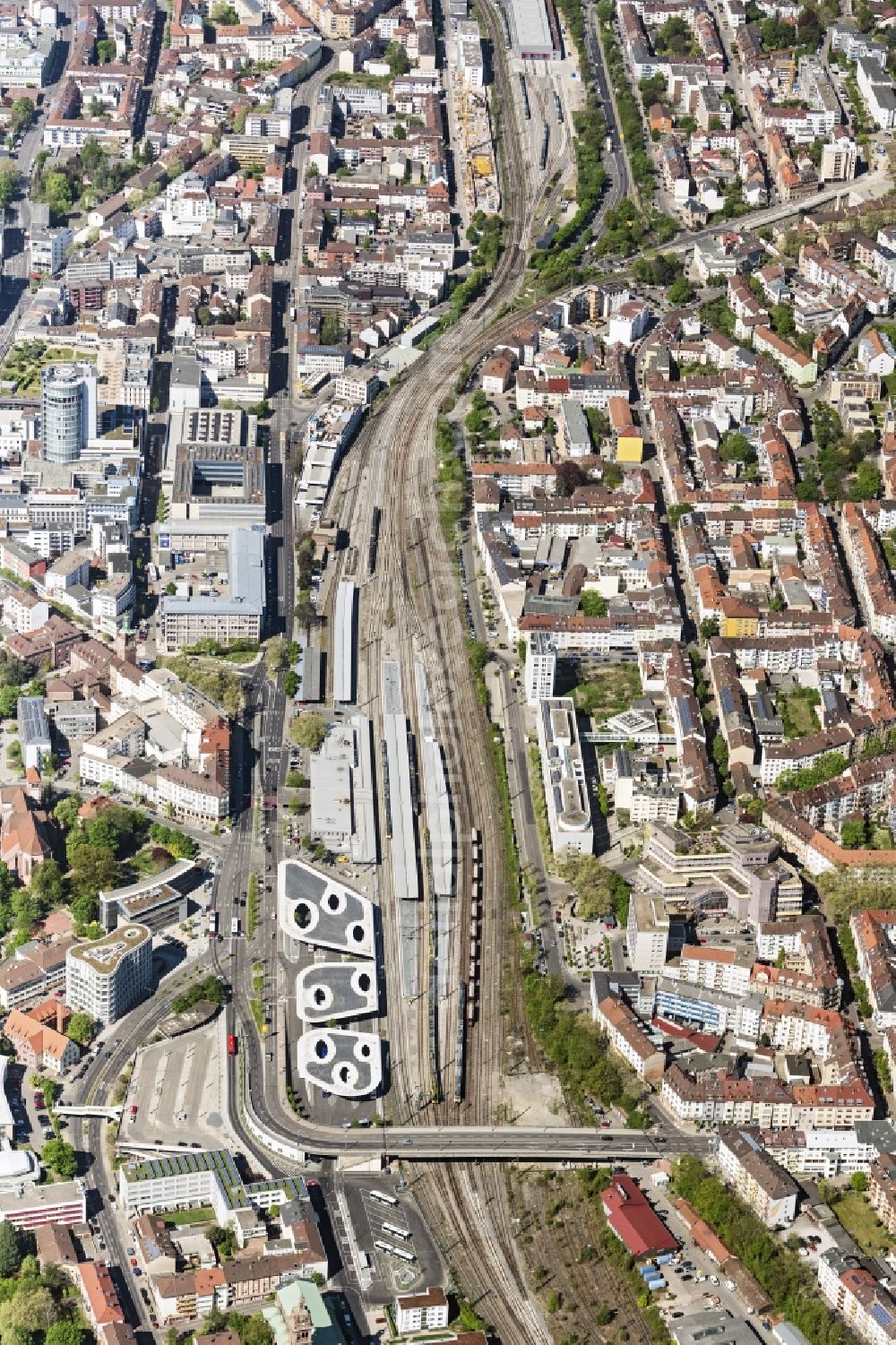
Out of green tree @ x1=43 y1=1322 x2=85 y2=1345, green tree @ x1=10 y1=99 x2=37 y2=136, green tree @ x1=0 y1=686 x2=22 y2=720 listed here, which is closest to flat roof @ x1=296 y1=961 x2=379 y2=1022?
green tree @ x1=43 y1=1322 x2=85 y2=1345

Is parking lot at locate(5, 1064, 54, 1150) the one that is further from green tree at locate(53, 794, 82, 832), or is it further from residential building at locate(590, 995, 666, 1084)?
residential building at locate(590, 995, 666, 1084)

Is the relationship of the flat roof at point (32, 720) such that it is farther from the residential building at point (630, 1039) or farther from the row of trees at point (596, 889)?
the residential building at point (630, 1039)

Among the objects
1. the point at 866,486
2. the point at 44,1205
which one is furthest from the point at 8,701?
the point at 866,486

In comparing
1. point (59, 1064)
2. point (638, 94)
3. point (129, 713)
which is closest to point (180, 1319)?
point (59, 1064)

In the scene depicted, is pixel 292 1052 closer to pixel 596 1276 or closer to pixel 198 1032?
pixel 198 1032

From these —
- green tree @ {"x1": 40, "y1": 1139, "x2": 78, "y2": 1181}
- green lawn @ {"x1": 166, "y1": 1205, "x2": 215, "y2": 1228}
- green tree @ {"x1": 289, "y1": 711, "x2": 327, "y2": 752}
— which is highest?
green tree @ {"x1": 289, "y1": 711, "x2": 327, "y2": 752}
